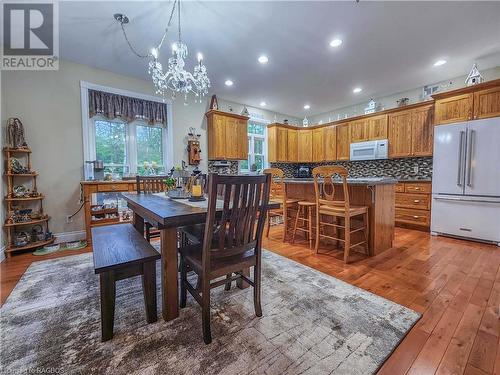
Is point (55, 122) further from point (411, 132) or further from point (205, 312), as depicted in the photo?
point (411, 132)

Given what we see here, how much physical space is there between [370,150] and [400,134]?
61 cm

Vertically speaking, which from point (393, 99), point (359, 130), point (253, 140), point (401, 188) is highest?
point (393, 99)

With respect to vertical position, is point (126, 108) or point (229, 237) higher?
point (126, 108)

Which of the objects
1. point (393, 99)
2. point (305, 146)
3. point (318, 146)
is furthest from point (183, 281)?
point (393, 99)

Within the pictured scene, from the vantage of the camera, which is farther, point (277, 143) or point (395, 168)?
point (277, 143)

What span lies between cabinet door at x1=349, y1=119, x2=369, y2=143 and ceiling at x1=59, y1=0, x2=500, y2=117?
981 millimetres

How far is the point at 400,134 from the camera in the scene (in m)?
4.37

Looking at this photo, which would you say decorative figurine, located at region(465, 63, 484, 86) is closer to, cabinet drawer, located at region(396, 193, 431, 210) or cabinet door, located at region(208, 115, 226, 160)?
cabinet drawer, located at region(396, 193, 431, 210)

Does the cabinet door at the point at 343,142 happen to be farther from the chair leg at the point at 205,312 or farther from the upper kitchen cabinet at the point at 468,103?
the chair leg at the point at 205,312

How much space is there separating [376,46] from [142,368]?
410 cm

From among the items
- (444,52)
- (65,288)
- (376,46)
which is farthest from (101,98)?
(444,52)

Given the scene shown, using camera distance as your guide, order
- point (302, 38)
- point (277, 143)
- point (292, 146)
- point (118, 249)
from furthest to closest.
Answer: point (292, 146)
point (277, 143)
point (302, 38)
point (118, 249)

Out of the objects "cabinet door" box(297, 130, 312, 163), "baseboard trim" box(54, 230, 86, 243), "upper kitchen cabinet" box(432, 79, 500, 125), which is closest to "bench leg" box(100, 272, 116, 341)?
"baseboard trim" box(54, 230, 86, 243)

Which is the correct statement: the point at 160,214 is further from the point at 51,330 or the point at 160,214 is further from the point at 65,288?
the point at 65,288
